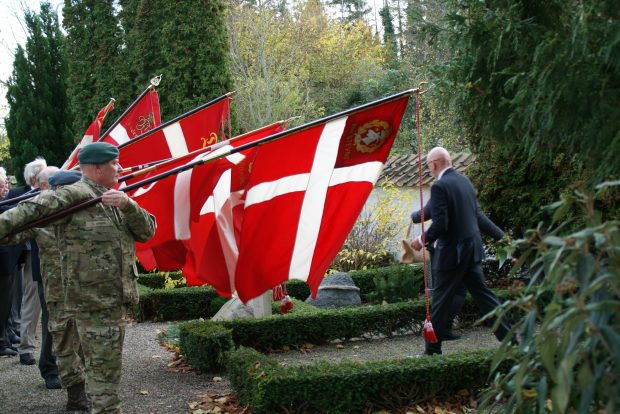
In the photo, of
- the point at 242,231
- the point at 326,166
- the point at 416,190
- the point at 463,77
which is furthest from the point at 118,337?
the point at 416,190

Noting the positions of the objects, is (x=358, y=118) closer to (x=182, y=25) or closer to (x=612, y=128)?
(x=612, y=128)

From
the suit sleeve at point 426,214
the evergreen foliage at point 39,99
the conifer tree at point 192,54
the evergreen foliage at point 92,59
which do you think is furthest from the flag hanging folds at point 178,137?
the evergreen foliage at point 39,99

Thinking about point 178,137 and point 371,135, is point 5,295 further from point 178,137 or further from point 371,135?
point 371,135

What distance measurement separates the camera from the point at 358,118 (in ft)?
21.9

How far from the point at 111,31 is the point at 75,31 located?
0.97 meters

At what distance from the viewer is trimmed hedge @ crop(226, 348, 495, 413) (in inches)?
243

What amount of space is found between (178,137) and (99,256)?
430cm

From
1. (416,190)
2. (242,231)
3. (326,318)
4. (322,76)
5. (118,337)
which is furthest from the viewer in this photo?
(322,76)

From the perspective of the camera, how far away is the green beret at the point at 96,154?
546 centimetres

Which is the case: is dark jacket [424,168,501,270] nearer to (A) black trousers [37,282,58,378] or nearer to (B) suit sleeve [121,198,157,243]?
(B) suit sleeve [121,198,157,243]

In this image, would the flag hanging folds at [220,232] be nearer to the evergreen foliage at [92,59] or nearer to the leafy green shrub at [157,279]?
the leafy green shrub at [157,279]

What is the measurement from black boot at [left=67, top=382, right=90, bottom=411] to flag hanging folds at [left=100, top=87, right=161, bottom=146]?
4128 millimetres

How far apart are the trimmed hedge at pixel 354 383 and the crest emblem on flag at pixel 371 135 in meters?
1.80

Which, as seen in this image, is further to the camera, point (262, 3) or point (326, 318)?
point (262, 3)
